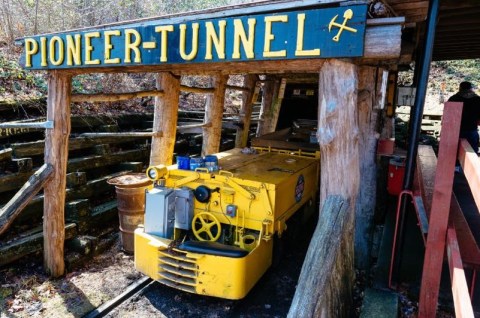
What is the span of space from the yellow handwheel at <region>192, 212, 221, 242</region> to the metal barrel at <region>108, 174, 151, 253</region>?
143 cm

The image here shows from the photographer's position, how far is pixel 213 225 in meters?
5.19

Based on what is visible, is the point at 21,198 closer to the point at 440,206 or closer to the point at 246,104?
the point at 440,206

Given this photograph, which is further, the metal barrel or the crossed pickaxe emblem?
the metal barrel

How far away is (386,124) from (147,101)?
719 centimetres

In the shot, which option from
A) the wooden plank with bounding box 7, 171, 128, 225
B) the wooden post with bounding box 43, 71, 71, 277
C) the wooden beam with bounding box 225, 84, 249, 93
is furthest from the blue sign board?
the wooden beam with bounding box 225, 84, 249, 93

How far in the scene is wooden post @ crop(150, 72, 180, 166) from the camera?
6.14 metres

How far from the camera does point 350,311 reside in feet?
13.5

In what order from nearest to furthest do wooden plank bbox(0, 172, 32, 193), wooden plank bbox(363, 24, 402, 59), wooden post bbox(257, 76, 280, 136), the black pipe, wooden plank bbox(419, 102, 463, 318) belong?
1. wooden plank bbox(419, 102, 463, 318)
2. wooden plank bbox(363, 24, 402, 59)
3. the black pipe
4. wooden plank bbox(0, 172, 32, 193)
5. wooden post bbox(257, 76, 280, 136)

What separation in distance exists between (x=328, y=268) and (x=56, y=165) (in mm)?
4298

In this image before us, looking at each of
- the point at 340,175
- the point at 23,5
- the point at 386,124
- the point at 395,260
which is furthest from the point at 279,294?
the point at 23,5

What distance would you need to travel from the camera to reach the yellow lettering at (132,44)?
13.4 ft

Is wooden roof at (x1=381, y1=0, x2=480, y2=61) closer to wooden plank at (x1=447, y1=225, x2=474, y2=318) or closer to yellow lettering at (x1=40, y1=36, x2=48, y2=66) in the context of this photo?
wooden plank at (x1=447, y1=225, x2=474, y2=318)

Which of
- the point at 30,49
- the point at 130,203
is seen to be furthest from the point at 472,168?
the point at 30,49

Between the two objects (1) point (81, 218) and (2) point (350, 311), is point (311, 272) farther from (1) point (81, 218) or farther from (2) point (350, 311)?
(1) point (81, 218)
